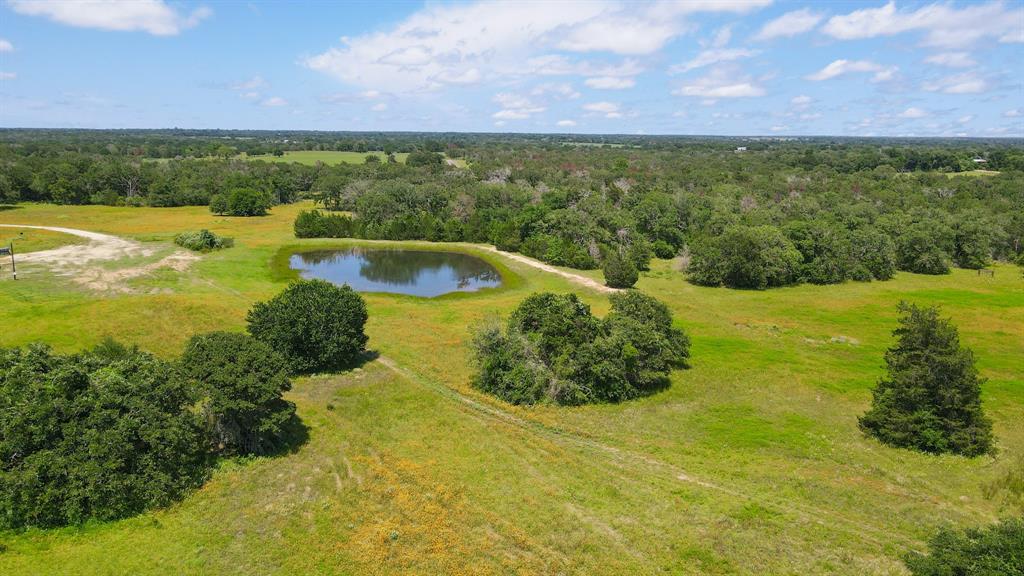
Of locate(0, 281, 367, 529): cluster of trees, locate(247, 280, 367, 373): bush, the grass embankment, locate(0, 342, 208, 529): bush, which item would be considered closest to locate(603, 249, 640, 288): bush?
A: locate(247, 280, 367, 373): bush

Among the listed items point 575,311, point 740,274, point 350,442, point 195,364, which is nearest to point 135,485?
point 195,364

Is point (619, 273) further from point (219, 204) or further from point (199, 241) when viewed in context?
point (219, 204)

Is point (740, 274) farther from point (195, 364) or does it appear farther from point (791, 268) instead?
point (195, 364)

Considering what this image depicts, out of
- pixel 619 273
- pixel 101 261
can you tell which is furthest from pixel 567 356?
pixel 101 261

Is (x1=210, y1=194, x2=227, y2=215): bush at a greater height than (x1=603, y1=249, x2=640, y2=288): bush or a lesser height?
greater

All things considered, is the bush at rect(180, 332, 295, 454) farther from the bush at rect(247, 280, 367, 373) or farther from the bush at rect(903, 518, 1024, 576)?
the bush at rect(903, 518, 1024, 576)

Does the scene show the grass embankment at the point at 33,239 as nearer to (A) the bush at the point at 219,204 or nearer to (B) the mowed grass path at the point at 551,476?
(B) the mowed grass path at the point at 551,476
